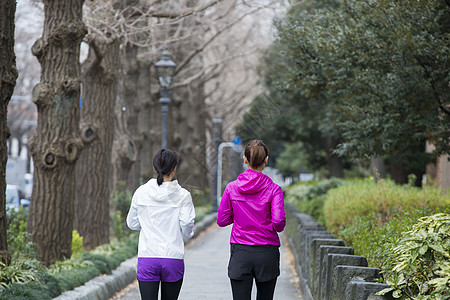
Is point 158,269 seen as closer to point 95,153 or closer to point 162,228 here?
point 162,228

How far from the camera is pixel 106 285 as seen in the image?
10508 millimetres

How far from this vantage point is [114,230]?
1742cm

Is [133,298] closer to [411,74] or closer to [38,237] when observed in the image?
[38,237]

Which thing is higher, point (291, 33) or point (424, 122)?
point (291, 33)

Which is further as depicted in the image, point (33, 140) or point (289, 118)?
point (289, 118)

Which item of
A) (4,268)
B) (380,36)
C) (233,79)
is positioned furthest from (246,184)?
(233,79)

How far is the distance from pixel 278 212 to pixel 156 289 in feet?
3.86

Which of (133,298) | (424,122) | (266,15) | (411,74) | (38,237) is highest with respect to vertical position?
(266,15)

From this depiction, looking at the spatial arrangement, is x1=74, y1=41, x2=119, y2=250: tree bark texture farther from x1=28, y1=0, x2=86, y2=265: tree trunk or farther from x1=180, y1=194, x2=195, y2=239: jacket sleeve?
x1=180, y1=194, x2=195, y2=239: jacket sleeve

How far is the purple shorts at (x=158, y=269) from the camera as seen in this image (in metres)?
5.80

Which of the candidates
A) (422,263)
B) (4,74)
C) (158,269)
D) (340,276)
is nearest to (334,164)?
(4,74)

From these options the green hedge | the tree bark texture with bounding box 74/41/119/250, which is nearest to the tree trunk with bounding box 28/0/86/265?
the green hedge

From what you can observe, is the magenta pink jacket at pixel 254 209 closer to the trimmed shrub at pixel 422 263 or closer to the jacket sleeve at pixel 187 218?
the jacket sleeve at pixel 187 218

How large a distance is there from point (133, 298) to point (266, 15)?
20834mm
